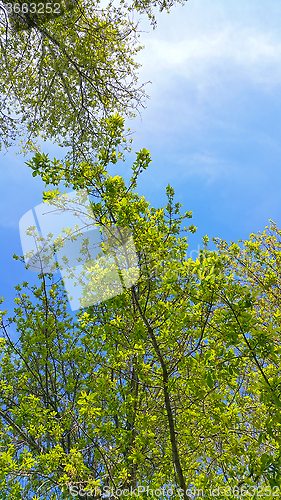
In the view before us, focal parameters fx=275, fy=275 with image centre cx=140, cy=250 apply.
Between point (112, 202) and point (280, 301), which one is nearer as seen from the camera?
point (112, 202)

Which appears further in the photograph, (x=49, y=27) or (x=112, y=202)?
(x=49, y=27)

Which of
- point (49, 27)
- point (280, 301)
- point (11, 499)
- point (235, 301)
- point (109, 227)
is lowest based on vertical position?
point (11, 499)

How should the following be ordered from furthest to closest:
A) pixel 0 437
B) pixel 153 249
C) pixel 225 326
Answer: pixel 0 437, pixel 153 249, pixel 225 326

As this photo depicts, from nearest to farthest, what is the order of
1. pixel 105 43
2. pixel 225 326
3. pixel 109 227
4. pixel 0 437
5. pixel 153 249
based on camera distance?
pixel 225 326, pixel 153 249, pixel 109 227, pixel 0 437, pixel 105 43

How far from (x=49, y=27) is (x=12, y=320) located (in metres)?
5.83

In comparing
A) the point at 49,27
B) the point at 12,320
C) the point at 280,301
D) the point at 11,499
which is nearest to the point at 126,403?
the point at 11,499

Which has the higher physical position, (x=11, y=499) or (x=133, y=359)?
(x=133, y=359)

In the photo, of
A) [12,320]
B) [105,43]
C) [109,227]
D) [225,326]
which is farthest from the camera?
[105,43]

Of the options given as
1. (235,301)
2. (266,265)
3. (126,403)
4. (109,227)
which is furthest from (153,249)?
(266,265)

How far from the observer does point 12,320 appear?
17.7 ft

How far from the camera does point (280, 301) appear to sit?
5.52 metres

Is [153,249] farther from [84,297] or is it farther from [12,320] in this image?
[12,320]

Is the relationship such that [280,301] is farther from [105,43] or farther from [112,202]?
[105,43]

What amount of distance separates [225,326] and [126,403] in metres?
1.74
